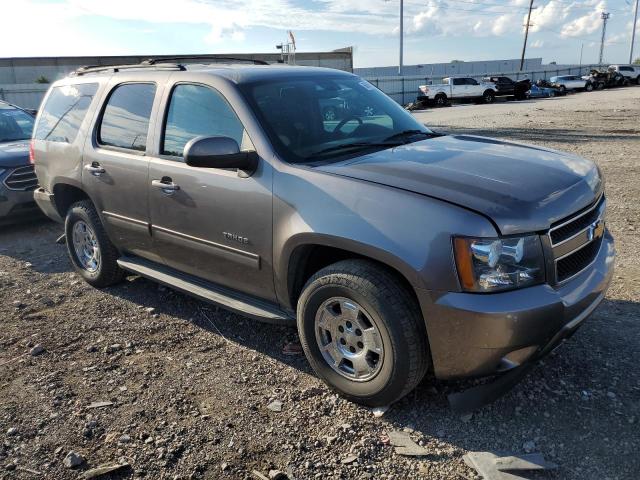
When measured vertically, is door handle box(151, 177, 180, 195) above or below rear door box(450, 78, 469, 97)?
above

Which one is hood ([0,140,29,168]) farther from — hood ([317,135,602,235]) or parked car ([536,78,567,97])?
parked car ([536,78,567,97])

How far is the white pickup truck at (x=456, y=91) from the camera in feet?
114

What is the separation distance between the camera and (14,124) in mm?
8680

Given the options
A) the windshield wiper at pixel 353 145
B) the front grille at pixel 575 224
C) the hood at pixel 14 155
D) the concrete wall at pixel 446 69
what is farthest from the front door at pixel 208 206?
the concrete wall at pixel 446 69

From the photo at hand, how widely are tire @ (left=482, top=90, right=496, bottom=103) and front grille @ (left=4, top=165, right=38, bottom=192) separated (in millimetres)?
33284

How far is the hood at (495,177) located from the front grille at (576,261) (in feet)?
0.80

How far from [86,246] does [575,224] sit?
436 cm

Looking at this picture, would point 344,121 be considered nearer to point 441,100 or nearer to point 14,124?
point 14,124

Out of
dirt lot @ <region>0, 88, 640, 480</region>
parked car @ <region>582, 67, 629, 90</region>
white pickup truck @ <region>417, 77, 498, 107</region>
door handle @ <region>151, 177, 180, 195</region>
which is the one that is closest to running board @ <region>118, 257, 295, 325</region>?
dirt lot @ <region>0, 88, 640, 480</region>

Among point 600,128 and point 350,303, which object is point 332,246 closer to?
point 350,303

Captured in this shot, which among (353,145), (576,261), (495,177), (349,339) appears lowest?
(349,339)

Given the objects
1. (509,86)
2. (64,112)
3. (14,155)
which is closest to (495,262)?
(64,112)

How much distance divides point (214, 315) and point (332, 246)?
1886 millimetres

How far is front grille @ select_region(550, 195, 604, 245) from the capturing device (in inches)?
110
